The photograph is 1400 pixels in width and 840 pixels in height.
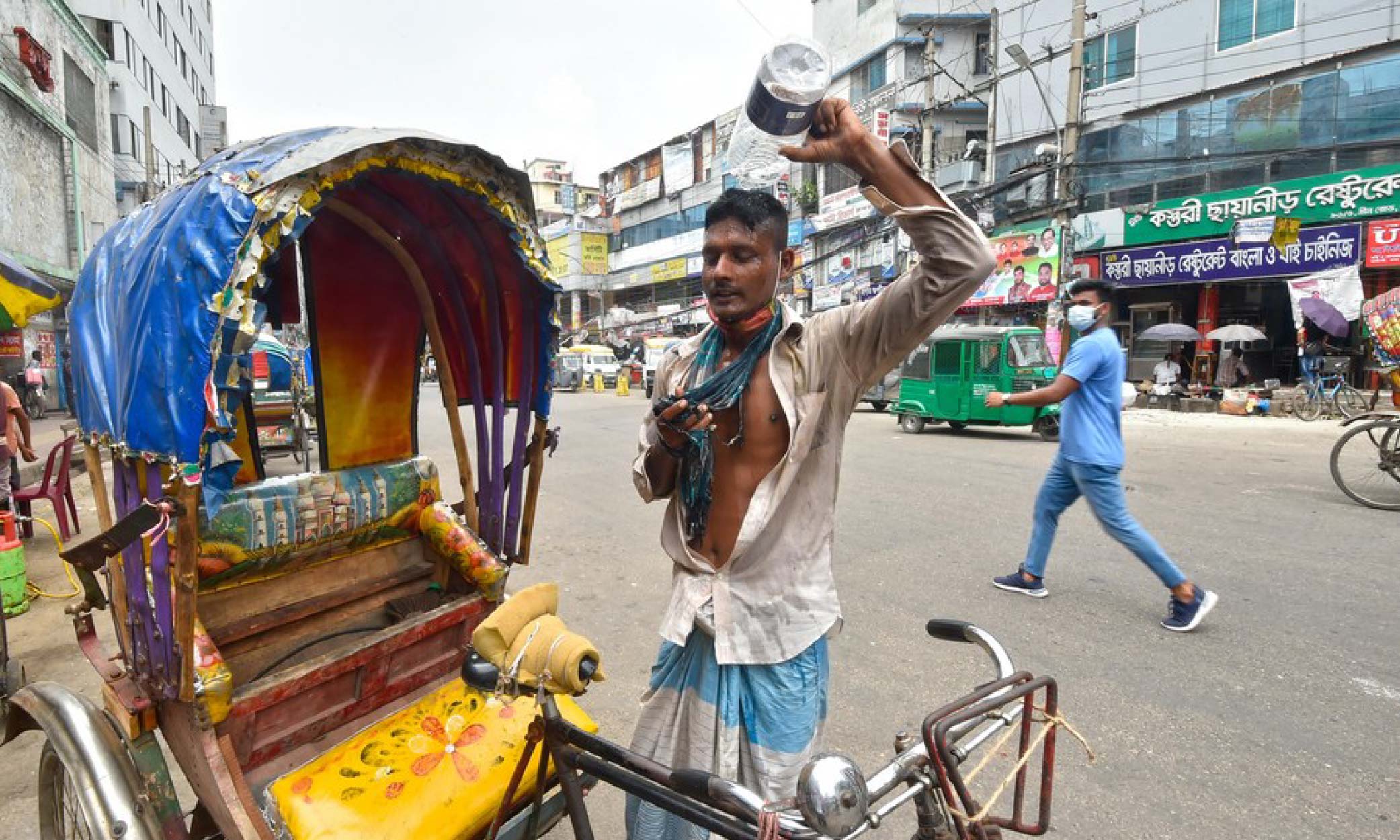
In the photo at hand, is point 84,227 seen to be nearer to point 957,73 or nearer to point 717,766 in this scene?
point 717,766

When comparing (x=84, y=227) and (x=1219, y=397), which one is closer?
(x=1219, y=397)

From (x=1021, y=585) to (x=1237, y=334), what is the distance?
15.1 m

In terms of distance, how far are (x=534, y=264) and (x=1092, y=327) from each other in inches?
125

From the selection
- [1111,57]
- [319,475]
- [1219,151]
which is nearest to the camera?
[319,475]

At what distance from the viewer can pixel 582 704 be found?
3137mm

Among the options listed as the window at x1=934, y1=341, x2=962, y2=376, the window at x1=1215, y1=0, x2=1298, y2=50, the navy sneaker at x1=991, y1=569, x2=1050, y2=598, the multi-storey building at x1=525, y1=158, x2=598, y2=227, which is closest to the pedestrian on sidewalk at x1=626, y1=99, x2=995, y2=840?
the navy sneaker at x1=991, y1=569, x2=1050, y2=598

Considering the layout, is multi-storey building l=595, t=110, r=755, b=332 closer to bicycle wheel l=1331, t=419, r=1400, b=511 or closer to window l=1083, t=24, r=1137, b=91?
window l=1083, t=24, r=1137, b=91

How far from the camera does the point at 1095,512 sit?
3.99 metres

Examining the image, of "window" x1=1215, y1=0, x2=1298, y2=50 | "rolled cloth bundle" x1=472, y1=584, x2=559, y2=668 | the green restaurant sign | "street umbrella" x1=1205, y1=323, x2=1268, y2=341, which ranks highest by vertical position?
"window" x1=1215, y1=0, x2=1298, y2=50

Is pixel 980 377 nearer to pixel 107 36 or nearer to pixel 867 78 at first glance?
pixel 867 78

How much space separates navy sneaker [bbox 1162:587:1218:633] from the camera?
3.67 meters

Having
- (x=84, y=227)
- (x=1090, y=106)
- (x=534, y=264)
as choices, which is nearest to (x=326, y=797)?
(x=534, y=264)

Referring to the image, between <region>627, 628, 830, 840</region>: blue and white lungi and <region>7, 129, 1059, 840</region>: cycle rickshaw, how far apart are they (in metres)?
0.22

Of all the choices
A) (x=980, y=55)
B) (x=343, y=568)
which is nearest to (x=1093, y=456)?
(x=343, y=568)
